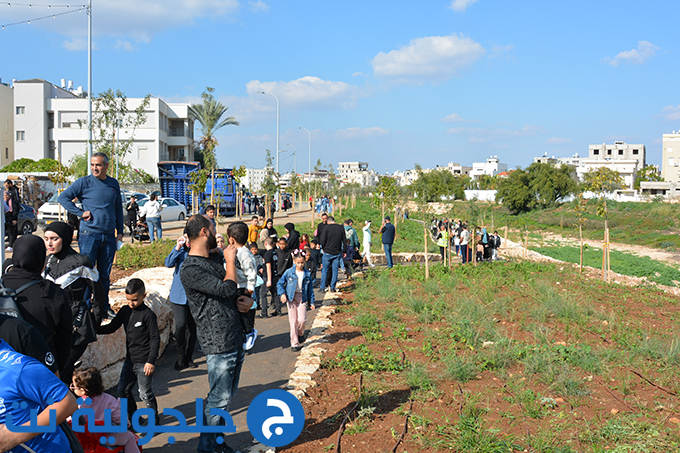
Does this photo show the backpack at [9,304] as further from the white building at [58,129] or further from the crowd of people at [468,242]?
the white building at [58,129]

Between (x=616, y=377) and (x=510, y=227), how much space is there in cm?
3698

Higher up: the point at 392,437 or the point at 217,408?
the point at 217,408

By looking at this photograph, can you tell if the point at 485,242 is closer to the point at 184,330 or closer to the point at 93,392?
the point at 184,330

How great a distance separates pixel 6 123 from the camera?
163ft

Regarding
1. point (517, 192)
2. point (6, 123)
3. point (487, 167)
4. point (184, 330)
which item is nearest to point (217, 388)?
point (184, 330)

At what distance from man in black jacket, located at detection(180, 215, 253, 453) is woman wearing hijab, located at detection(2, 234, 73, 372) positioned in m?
0.89

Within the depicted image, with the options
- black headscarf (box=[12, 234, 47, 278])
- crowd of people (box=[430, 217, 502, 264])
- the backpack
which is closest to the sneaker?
black headscarf (box=[12, 234, 47, 278])

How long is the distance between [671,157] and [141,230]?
11143cm

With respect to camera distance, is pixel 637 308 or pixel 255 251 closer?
pixel 255 251

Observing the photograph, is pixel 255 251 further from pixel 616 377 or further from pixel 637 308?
pixel 637 308

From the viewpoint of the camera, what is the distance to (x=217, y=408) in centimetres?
400

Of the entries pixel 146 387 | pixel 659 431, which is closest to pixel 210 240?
pixel 146 387

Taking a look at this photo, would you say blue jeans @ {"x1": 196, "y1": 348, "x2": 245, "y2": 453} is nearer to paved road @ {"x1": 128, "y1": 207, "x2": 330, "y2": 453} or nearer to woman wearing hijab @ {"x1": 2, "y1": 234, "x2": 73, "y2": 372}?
paved road @ {"x1": 128, "y1": 207, "x2": 330, "y2": 453}

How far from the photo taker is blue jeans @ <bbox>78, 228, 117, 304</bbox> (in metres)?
5.71
